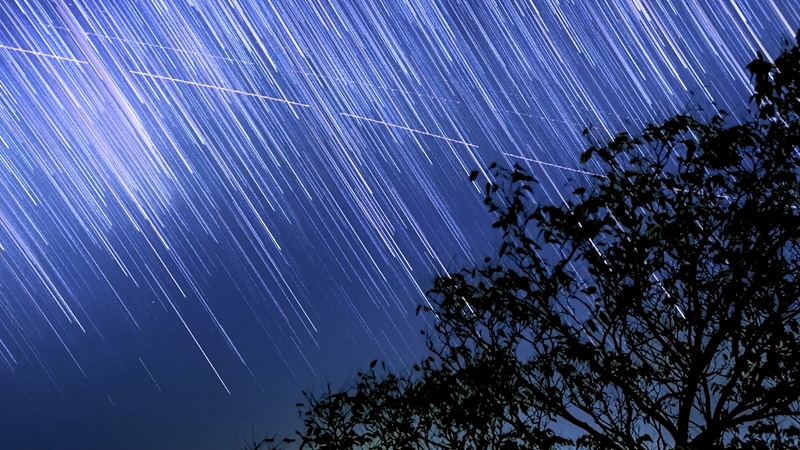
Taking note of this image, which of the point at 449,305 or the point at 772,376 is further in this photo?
the point at 449,305

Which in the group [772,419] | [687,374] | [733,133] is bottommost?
[772,419]

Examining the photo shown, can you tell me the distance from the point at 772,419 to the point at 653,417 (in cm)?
126

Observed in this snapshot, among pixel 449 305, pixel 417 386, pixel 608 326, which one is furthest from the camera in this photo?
pixel 417 386

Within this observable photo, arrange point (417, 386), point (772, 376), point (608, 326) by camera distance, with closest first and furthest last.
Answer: point (772, 376), point (608, 326), point (417, 386)

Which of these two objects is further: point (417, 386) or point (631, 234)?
point (417, 386)

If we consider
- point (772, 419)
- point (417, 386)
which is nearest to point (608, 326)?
point (772, 419)

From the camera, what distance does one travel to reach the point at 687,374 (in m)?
8.48

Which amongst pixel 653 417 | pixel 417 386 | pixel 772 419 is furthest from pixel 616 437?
pixel 417 386

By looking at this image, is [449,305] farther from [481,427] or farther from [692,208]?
[692,208]

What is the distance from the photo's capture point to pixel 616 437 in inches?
343

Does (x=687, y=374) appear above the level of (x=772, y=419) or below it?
above

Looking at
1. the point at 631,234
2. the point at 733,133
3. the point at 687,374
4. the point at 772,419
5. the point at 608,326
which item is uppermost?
the point at 733,133

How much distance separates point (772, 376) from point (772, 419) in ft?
1.90

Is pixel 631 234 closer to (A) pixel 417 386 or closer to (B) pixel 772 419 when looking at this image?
(B) pixel 772 419
